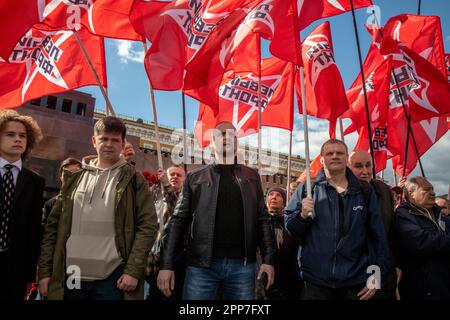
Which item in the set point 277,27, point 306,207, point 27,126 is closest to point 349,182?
point 306,207

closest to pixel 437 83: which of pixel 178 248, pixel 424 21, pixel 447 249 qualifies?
pixel 424 21

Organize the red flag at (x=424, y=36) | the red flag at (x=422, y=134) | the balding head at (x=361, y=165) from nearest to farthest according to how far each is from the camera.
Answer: the balding head at (x=361, y=165) → the red flag at (x=424, y=36) → the red flag at (x=422, y=134)

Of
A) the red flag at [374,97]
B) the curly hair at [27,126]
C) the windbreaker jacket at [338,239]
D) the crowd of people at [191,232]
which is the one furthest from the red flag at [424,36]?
the curly hair at [27,126]

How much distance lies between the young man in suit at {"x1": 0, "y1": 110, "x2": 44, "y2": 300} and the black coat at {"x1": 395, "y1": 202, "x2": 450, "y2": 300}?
3205mm

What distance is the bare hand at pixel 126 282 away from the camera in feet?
8.95

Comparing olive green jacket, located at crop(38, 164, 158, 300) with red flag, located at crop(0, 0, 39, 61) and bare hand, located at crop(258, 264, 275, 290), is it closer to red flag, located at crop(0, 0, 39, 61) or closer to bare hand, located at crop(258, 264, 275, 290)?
bare hand, located at crop(258, 264, 275, 290)

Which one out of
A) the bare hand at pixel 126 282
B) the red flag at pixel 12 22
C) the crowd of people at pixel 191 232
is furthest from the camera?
the red flag at pixel 12 22

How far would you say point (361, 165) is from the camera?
4074mm

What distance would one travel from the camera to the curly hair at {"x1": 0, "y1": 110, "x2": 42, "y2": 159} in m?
3.15

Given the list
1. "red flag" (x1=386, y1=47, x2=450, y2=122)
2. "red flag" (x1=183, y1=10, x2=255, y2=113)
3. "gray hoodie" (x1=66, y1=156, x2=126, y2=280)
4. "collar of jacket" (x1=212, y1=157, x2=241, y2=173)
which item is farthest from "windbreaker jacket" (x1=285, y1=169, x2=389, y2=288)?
"red flag" (x1=386, y1=47, x2=450, y2=122)

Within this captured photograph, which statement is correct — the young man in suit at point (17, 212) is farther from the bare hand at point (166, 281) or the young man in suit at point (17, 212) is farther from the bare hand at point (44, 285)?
the bare hand at point (166, 281)

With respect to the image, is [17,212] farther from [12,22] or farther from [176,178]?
[12,22]

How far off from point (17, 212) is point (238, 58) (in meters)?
4.48
